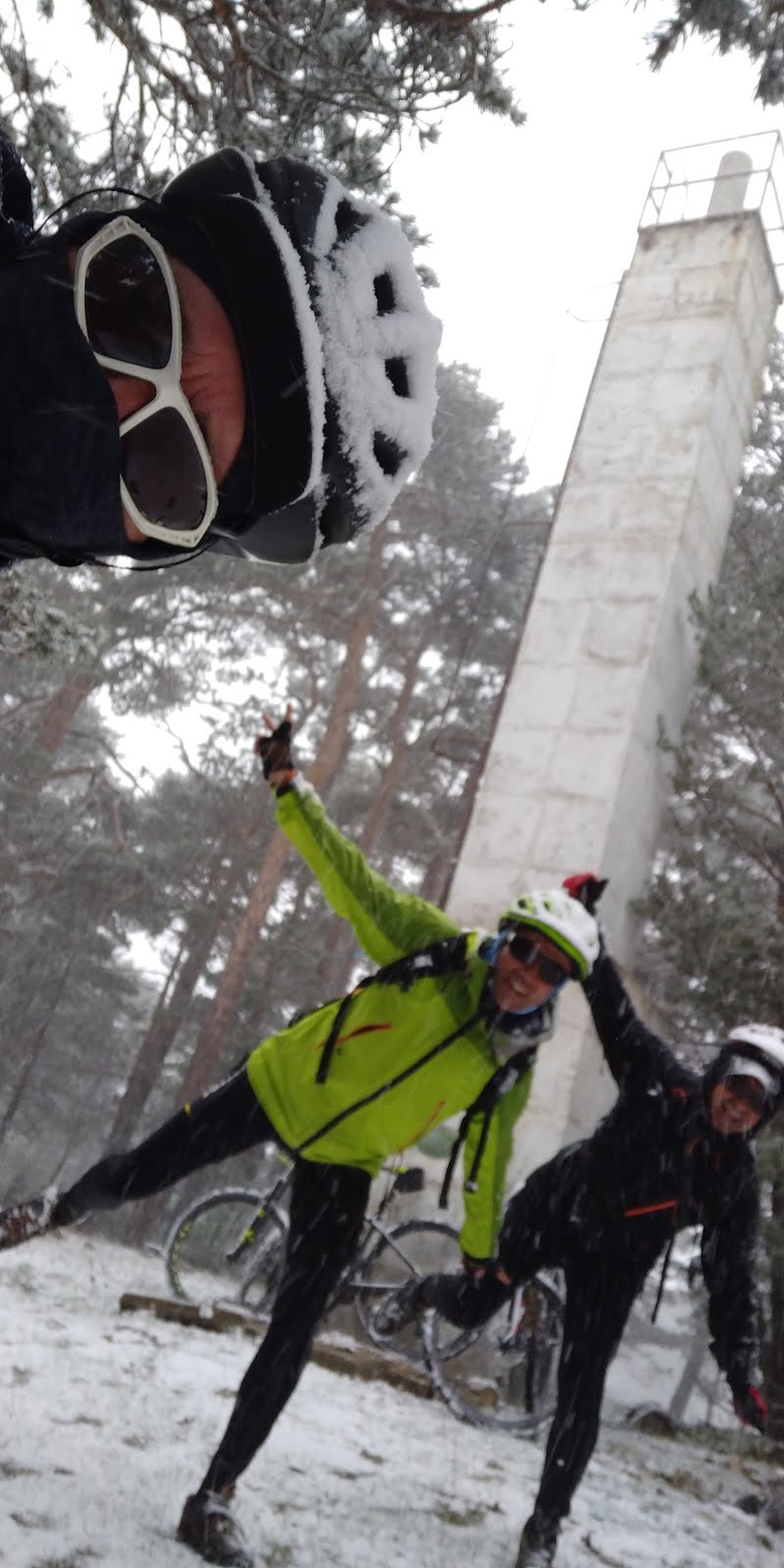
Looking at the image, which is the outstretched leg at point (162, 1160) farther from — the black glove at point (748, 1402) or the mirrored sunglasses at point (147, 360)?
the mirrored sunglasses at point (147, 360)

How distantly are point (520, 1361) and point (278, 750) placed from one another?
523 centimetres

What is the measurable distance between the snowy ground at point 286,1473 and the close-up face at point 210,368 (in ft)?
8.30

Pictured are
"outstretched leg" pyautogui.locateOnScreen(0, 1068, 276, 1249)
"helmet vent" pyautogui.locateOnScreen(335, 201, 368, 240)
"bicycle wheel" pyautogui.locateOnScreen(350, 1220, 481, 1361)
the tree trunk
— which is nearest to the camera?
"helmet vent" pyautogui.locateOnScreen(335, 201, 368, 240)

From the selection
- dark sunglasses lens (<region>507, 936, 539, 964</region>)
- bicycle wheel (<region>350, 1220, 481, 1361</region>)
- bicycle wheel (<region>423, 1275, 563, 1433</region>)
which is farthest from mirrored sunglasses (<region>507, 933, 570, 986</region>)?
bicycle wheel (<region>423, 1275, 563, 1433</region>)

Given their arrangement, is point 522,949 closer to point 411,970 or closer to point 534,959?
point 534,959

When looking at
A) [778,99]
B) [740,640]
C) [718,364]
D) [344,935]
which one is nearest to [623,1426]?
[740,640]

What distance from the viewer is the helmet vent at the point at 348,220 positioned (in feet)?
3.22

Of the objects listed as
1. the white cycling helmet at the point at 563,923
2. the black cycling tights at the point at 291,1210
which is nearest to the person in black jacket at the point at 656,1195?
the white cycling helmet at the point at 563,923

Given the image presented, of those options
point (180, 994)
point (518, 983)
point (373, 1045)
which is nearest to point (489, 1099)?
point (518, 983)

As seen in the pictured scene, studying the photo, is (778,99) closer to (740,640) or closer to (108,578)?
(740,640)

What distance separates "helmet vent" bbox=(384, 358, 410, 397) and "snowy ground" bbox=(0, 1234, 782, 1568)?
256 centimetres

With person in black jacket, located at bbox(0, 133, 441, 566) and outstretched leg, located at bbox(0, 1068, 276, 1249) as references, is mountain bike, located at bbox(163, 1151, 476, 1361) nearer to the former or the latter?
outstretched leg, located at bbox(0, 1068, 276, 1249)

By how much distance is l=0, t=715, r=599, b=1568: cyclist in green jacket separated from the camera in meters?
3.17

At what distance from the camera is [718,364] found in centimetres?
1172
